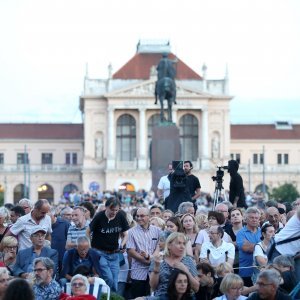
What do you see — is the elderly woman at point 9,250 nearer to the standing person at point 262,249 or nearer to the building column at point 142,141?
the standing person at point 262,249

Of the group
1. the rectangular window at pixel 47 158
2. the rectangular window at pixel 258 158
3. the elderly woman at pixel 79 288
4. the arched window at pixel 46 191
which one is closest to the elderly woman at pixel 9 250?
the elderly woman at pixel 79 288

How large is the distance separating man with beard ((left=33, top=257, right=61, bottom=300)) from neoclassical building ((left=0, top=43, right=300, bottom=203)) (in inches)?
2851

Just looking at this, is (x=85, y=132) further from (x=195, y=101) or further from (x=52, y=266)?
(x=52, y=266)

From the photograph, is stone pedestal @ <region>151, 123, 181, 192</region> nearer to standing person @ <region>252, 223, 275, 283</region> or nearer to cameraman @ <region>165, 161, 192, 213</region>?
cameraman @ <region>165, 161, 192, 213</region>

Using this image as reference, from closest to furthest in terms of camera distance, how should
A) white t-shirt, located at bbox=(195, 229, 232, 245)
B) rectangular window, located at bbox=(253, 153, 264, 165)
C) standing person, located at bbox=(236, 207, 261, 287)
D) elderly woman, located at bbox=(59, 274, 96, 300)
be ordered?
elderly woman, located at bbox=(59, 274, 96, 300)
standing person, located at bbox=(236, 207, 261, 287)
white t-shirt, located at bbox=(195, 229, 232, 245)
rectangular window, located at bbox=(253, 153, 264, 165)

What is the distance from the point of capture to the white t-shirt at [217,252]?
13.9 metres

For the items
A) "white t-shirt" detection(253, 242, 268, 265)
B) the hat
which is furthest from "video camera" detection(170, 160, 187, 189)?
"white t-shirt" detection(253, 242, 268, 265)

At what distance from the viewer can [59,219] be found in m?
16.4

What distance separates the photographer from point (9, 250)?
45.1 ft

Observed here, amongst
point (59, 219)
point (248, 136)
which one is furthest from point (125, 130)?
point (59, 219)

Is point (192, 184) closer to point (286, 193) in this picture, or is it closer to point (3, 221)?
point (3, 221)

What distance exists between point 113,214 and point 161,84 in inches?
1394

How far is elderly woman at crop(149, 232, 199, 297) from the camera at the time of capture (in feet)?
38.8

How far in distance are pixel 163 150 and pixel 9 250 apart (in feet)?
89.7
